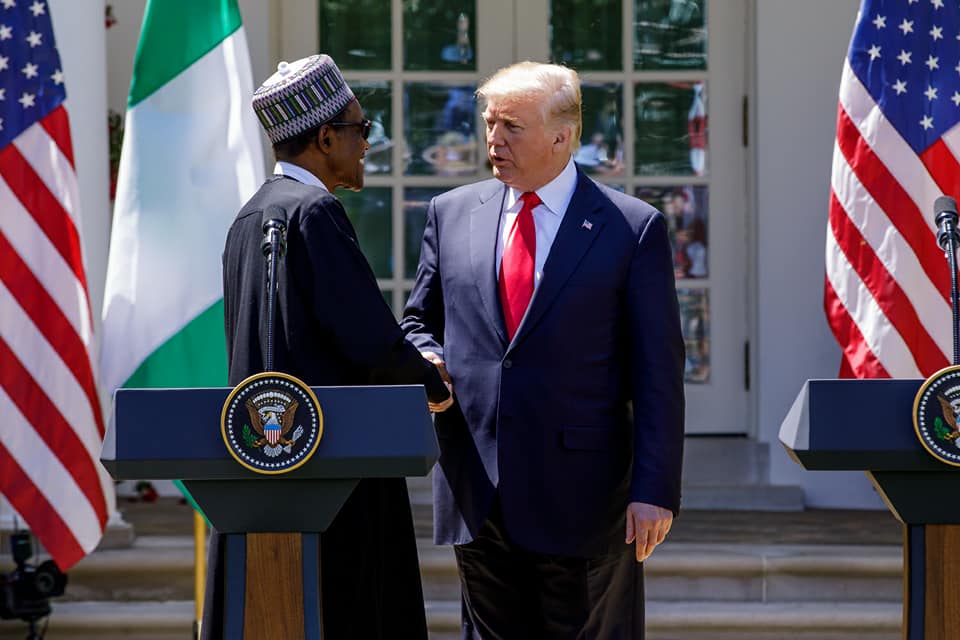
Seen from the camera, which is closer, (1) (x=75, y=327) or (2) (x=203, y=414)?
(2) (x=203, y=414)

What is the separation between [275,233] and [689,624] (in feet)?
9.80

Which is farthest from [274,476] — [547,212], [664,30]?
[664,30]

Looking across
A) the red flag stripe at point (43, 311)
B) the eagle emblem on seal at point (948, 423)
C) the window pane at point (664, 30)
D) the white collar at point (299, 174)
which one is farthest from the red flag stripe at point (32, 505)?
the window pane at point (664, 30)

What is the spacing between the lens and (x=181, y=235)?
465 centimetres

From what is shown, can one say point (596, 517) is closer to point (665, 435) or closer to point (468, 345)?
point (665, 435)

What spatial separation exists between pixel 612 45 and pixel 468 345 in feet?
11.6

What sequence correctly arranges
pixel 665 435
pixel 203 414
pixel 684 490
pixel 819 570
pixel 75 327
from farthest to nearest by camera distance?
pixel 684 490, pixel 819 570, pixel 75 327, pixel 665 435, pixel 203 414

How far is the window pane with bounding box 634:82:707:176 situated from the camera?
6.43m

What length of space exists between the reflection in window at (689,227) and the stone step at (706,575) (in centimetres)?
155

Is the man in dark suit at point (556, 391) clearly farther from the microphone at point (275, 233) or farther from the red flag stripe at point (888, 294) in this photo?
the red flag stripe at point (888, 294)

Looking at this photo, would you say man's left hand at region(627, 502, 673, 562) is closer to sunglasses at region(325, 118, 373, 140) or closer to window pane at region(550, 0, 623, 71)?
sunglasses at region(325, 118, 373, 140)

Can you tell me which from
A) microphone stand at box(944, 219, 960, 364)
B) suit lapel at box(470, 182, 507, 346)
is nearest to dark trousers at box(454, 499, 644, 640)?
suit lapel at box(470, 182, 507, 346)

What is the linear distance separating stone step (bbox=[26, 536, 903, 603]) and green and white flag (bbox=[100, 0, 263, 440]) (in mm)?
907

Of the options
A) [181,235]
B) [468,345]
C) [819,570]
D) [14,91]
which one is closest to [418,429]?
[468,345]
